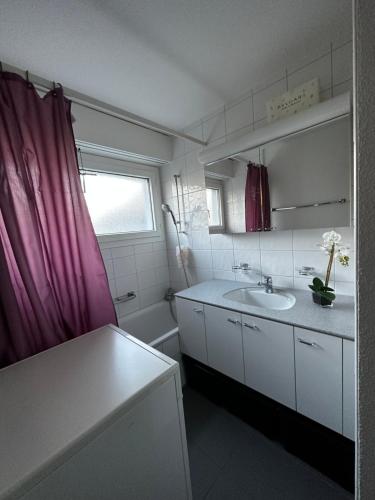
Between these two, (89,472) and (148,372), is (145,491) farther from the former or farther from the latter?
(148,372)

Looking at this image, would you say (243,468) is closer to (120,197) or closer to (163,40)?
(120,197)

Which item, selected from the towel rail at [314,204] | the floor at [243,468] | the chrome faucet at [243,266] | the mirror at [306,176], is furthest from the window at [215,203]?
the floor at [243,468]

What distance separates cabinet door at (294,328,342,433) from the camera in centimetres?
92

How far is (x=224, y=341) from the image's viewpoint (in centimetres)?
134

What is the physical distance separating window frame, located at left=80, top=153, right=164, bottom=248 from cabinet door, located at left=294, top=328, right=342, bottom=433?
5.22 feet

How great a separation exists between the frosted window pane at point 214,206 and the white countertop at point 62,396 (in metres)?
1.18

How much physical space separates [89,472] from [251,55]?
6.35ft

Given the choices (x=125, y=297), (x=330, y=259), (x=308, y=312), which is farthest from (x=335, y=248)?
(x=125, y=297)

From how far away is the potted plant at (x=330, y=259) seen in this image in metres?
1.13

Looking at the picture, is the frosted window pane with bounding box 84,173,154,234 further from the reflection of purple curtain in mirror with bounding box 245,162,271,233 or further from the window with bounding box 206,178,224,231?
the reflection of purple curtain in mirror with bounding box 245,162,271,233

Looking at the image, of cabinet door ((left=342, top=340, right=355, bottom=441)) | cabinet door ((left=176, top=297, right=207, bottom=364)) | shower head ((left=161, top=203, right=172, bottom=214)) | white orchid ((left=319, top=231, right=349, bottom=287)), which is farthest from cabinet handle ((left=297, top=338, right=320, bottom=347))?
shower head ((left=161, top=203, right=172, bottom=214))

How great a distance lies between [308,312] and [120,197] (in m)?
1.82

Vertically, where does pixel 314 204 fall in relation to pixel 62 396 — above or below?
above

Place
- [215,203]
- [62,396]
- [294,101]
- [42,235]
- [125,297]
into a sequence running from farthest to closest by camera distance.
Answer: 1. [125,297]
2. [215,203]
3. [294,101]
4. [42,235]
5. [62,396]
